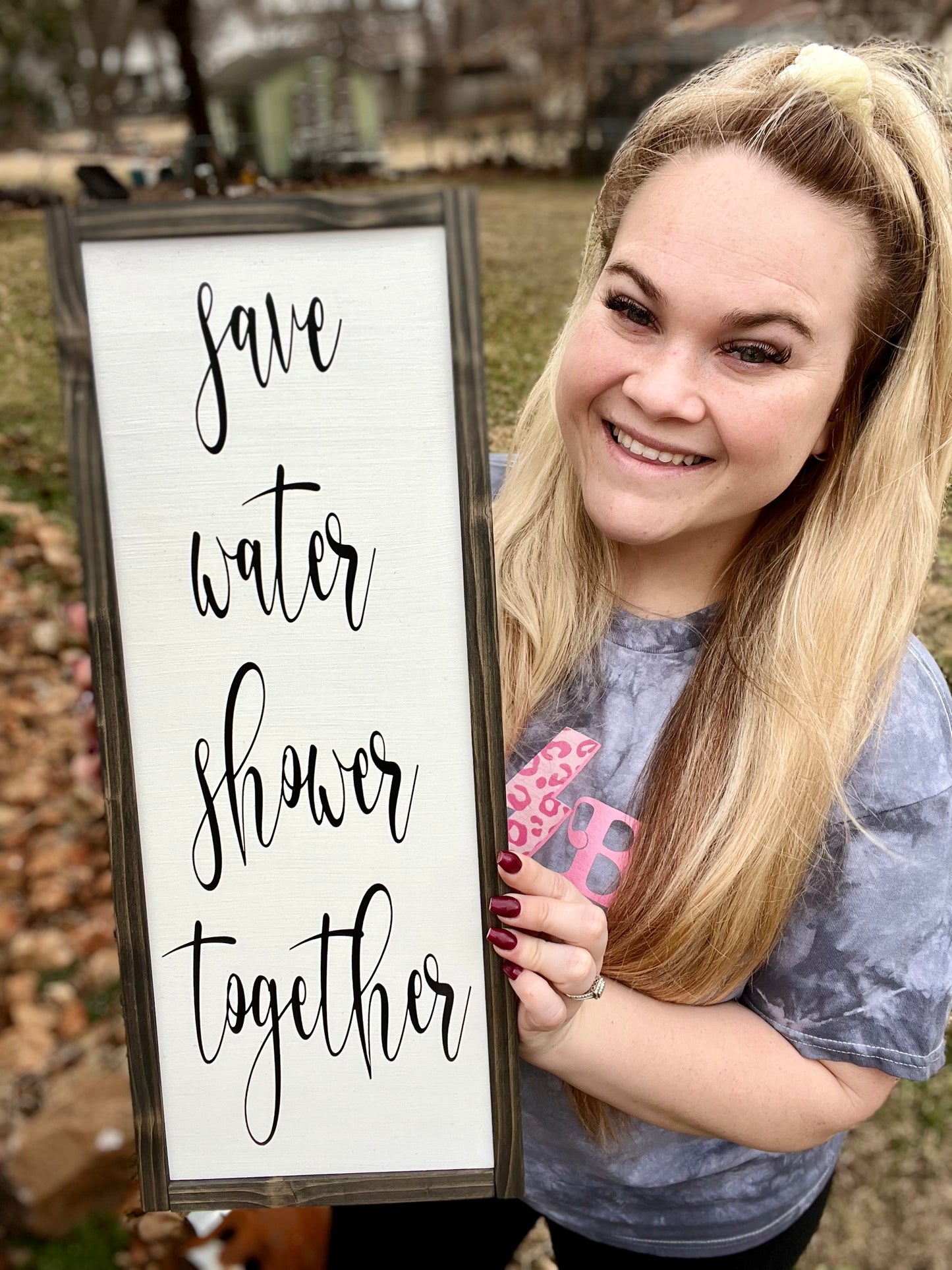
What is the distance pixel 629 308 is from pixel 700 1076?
0.83 metres

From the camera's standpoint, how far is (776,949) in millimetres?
1137

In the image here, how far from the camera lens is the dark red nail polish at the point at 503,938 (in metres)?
0.93

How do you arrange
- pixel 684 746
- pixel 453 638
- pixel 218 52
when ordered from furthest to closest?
pixel 218 52, pixel 684 746, pixel 453 638

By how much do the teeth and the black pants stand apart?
3.70 feet

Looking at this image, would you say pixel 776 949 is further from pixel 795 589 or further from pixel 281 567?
pixel 281 567

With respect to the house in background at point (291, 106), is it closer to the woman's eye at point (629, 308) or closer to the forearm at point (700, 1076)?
the woman's eye at point (629, 308)

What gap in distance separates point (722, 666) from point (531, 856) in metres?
0.32

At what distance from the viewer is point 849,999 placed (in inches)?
41.8

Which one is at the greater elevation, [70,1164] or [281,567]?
[281,567]

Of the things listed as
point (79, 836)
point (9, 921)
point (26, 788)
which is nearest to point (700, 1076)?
point (9, 921)

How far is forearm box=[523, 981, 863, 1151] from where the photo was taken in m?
1.05

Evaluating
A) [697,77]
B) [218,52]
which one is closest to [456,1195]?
[697,77]

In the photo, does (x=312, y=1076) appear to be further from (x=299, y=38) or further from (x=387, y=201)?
(x=299, y=38)

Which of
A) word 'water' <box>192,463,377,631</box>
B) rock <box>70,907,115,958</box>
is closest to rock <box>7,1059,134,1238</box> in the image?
rock <box>70,907,115,958</box>
